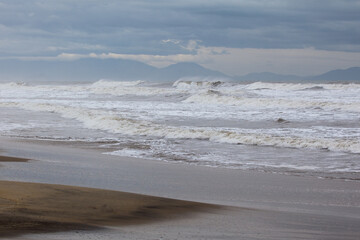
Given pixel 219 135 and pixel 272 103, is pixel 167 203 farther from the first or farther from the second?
pixel 272 103

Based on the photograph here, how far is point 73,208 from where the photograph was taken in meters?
5.91

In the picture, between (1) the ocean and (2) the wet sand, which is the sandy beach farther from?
(1) the ocean

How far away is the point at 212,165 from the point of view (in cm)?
1081

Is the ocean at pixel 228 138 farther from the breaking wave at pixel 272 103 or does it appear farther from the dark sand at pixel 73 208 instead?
the dark sand at pixel 73 208

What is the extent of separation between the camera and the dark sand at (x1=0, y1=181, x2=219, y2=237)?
512 cm

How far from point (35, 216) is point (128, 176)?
145 inches

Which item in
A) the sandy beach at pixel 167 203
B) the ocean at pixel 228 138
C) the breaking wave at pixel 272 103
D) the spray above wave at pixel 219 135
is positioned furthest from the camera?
the breaking wave at pixel 272 103

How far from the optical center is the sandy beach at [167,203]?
5105 mm

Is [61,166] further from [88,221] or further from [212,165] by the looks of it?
[88,221]

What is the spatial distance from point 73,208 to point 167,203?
1.30 metres

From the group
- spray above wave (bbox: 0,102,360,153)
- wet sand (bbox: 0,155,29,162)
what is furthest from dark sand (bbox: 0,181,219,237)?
spray above wave (bbox: 0,102,360,153)

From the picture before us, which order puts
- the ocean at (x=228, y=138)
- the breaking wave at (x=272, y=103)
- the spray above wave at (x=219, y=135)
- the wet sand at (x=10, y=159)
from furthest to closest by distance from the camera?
1. the breaking wave at (x=272, y=103)
2. the spray above wave at (x=219, y=135)
3. the ocean at (x=228, y=138)
4. the wet sand at (x=10, y=159)

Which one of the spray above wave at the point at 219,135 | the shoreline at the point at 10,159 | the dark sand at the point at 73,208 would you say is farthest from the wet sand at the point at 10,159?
the spray above wave at the point at 219,135

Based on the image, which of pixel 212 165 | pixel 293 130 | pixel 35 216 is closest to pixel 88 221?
pixel 35 216
